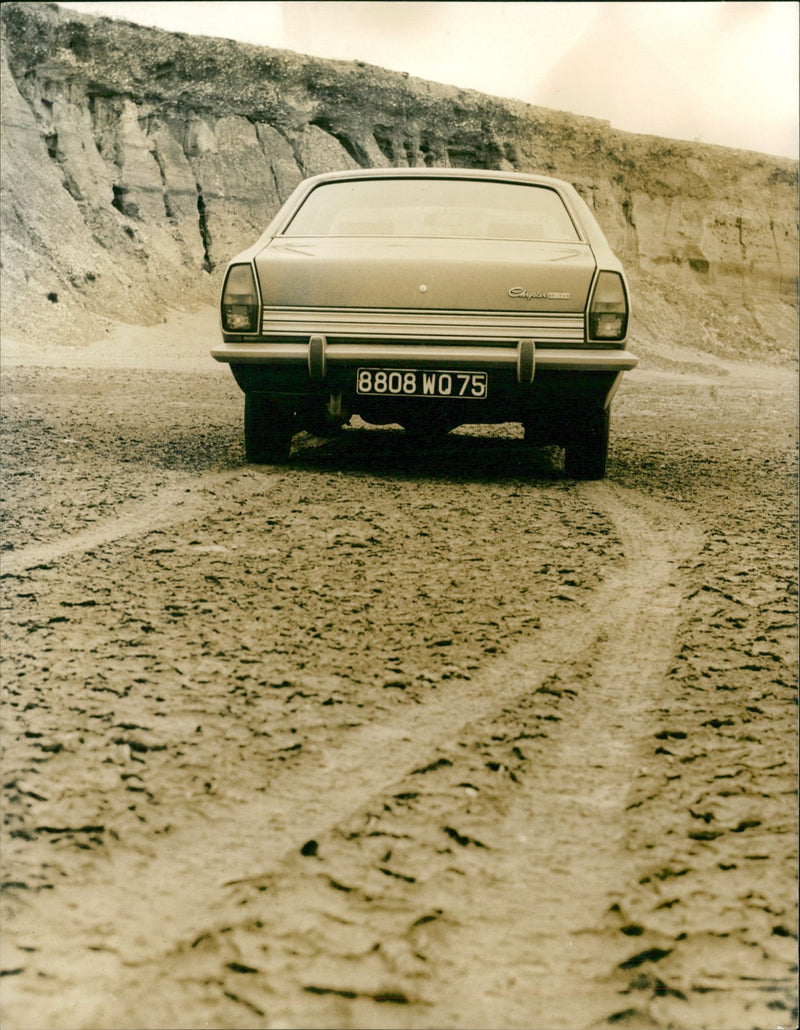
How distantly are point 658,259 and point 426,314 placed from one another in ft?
106

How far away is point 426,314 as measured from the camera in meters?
4.72

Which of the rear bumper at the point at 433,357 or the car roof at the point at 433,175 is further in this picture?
the car roof at the point at 433,175

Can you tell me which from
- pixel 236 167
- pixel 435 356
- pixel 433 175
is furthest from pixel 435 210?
pixel 236 167

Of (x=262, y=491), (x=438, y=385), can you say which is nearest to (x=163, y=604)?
(x=262, y=491)

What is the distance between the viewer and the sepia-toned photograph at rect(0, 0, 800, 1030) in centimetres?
146

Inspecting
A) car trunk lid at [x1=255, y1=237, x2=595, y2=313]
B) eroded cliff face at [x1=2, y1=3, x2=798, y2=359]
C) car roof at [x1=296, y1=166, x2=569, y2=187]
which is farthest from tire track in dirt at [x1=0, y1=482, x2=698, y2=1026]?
eroded cliff face at [x1=2, y1=3, x2=798, y2=359]

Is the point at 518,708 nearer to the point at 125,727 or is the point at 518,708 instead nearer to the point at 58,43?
the point at 125,727

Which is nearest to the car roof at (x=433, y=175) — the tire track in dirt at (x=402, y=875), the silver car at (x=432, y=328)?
the silver car at (x=432, y=328)

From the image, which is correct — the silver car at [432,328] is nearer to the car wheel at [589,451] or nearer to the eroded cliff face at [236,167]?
the car wheel at [589,451]

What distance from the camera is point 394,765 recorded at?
2039mm

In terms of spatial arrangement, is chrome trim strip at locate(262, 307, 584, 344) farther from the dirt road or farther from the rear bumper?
the dirt road

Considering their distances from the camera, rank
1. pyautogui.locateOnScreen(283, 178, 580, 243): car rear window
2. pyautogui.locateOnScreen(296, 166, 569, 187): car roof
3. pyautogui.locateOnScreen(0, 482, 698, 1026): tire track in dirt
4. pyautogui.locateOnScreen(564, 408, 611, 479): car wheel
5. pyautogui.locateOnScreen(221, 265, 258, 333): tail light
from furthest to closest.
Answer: pyautogui.locateOnScreen(296, 166, 569, 187): car roof → pyautogui.locateOnScreen(283, 178, 580, 243): car rear window → pyautogui.locateOnScreen(564, 408, 611, 479): car wheel → pyautogui.locateOnScreen(221, 265, 258, 333): tail light → pyautogui.locateOnScreen(0, 482, 698, 1026): tire track in dirt

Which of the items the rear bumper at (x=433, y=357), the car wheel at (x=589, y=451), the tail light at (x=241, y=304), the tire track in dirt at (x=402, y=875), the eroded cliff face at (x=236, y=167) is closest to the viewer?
the tire track in dirt at (x=402, y=875)

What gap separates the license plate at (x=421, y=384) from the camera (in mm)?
4676
